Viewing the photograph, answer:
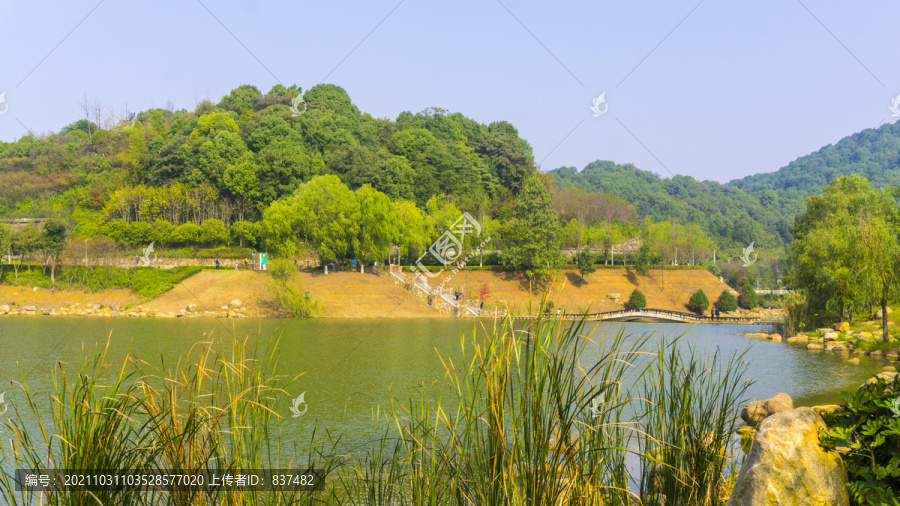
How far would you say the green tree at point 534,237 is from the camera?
46.0 m

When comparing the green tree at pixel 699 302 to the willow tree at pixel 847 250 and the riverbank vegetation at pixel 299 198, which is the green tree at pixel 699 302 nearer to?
the riverbank vegetation at pixel 299 198

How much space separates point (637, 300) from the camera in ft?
148

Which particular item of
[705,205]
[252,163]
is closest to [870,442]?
[252,163]

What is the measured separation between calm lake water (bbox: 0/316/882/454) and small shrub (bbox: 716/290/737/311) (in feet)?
55.4

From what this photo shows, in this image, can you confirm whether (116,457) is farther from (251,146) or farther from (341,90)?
(341,90)

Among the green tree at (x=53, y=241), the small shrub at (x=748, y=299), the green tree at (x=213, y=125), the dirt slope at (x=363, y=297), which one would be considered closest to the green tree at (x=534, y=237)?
the dirt slope at (x=363, y=297)

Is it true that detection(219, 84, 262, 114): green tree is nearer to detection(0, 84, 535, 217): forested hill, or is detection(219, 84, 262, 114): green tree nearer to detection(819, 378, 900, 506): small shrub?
detection(0, 84, 535, 217): forested hill

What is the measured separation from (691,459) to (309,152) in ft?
192

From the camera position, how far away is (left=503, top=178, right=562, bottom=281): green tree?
4600cm

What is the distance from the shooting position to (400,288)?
1588 inches

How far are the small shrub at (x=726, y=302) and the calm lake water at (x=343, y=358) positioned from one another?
16.9 metres

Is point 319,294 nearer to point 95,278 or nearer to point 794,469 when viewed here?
point 95,278

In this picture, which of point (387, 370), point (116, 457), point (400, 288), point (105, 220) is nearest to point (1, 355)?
point (387, 370)

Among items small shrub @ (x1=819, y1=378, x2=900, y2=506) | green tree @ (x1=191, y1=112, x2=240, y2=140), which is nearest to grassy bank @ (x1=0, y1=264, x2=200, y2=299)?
green tree @ (x1=191, y1=112, x2=240, y2=140)
